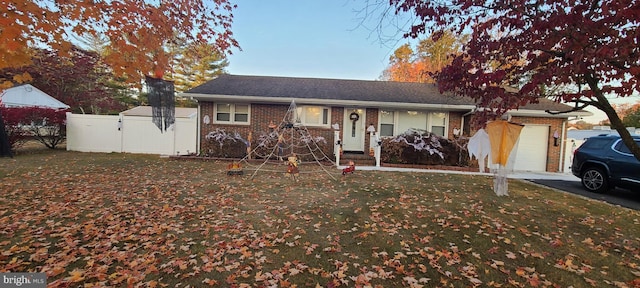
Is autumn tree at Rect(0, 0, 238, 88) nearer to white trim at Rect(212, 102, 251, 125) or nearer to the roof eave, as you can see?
the roof eave

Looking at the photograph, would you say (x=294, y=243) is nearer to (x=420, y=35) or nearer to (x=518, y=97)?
(x=518, y=97)

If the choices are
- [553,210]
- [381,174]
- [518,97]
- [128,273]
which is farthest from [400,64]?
[128,273]

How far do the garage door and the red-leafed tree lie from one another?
974 cm

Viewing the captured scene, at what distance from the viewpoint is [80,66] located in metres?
22.1

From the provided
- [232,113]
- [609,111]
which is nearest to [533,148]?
[609,111]

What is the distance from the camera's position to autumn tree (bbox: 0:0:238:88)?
379 cm

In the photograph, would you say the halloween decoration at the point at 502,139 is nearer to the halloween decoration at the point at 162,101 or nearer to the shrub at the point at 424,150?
the shrub at the point at 424,150

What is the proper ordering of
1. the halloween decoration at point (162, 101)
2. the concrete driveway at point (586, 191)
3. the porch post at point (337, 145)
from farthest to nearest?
the porch post at point (337, 145), the halloween decoration at point (162, 101), the concrete driveway at point (586, 191)

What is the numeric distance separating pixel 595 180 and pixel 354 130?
7942 millimetres

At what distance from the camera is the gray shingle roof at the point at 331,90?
11992 mm

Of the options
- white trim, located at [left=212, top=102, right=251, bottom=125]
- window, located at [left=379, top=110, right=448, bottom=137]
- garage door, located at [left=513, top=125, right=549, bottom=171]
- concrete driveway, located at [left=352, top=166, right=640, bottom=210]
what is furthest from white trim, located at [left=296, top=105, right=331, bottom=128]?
garage door, located at [left=513, top=125, right=549, bottom=171]

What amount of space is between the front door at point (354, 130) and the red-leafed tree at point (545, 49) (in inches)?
338

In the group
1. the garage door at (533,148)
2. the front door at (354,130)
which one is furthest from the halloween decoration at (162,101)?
the garage door at (533,148)

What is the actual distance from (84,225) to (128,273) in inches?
76.2
